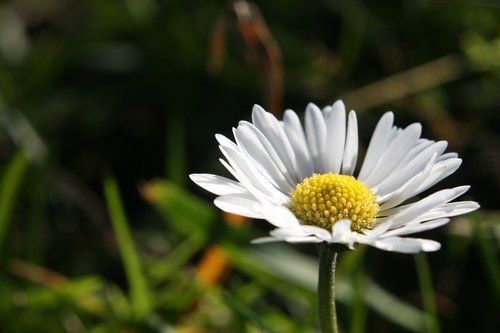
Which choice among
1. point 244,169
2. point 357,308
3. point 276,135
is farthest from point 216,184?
point 357,308

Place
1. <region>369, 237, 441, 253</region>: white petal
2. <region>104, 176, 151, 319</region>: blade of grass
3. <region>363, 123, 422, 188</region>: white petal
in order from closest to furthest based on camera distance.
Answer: <region>369, 237, 441, 253</region>: white petal < <region>363, 123, 422, 188</region>: white petal < <region>104, 176, 151, 319</region>: blade of grass

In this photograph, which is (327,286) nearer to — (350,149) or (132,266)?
(350,149)

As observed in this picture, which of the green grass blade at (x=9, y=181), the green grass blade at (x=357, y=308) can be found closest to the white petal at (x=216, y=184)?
the green grass blade at (x=357, y=308)

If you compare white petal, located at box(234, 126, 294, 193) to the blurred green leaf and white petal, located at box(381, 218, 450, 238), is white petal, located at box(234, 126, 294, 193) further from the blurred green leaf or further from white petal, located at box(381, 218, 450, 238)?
the blurred green leaf

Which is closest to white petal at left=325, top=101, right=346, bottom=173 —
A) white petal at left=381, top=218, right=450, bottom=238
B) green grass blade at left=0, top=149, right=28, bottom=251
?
white petal at left=381, top=218, right=450, bottom=238

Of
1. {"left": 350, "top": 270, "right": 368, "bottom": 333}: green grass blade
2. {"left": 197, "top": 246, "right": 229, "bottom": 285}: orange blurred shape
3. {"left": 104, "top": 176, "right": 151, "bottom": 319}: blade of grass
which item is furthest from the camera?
{"left": 197, "top": 246, "right": 229, "bottom": 285}: orange blurred shape

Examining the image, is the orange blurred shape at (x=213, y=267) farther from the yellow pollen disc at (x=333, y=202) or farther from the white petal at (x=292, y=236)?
the white petal at (x=292, y=236)

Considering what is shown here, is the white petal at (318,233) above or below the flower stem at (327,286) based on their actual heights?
above
